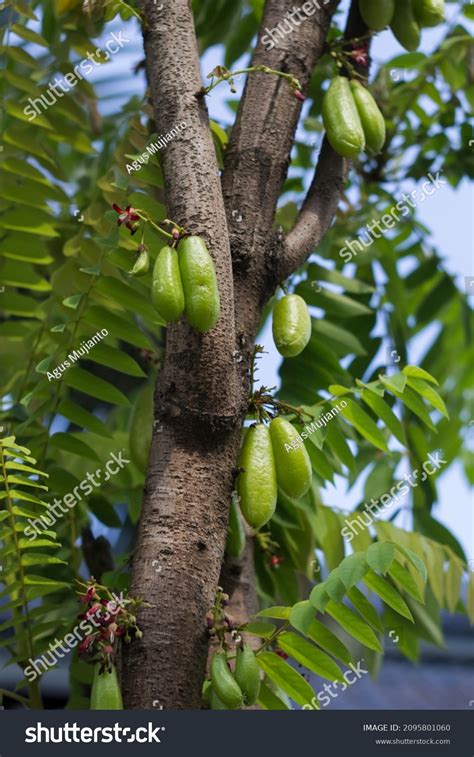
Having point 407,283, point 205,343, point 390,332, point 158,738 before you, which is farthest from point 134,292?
point 407,283

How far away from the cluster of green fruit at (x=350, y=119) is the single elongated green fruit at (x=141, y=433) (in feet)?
2.52

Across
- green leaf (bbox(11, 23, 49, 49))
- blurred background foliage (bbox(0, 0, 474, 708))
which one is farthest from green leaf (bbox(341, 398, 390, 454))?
green leaf (bbox(11, 23, 49, 49))

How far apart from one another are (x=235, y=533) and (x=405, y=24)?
53.6 inches

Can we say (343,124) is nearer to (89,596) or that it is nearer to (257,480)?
(257,480)

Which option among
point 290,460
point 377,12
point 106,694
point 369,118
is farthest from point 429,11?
point 106,694

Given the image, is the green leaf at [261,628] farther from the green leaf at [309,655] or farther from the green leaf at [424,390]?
the green leaf at [424,390]

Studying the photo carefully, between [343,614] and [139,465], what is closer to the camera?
[343,614]

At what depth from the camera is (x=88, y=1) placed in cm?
216

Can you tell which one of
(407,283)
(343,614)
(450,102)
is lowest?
(343,614)

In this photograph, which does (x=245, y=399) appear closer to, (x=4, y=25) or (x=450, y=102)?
(x=4, y=25)

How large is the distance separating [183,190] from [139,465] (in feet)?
2.60

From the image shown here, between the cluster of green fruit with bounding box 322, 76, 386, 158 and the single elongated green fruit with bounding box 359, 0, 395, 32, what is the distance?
0.17m

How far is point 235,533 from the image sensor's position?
207cm

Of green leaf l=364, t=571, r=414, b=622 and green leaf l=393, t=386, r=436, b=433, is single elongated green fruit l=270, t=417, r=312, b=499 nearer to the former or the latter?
green leaf l=364, t=571, r=414, b=622
